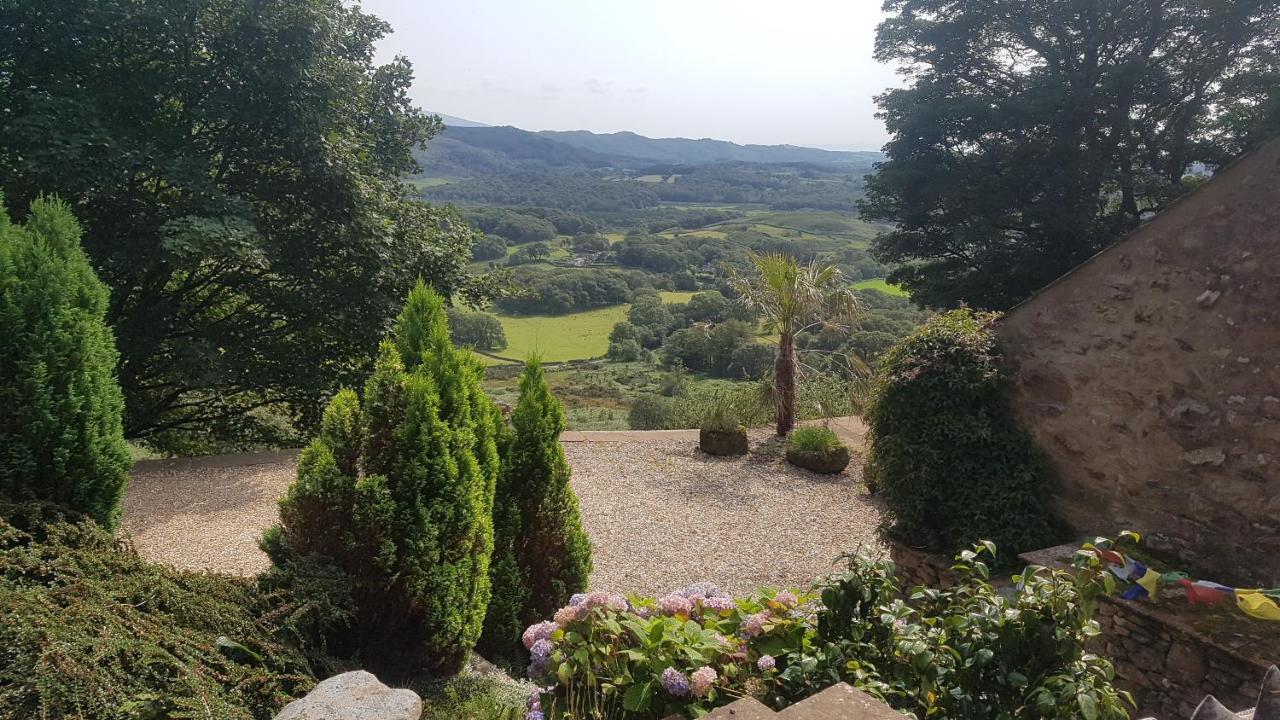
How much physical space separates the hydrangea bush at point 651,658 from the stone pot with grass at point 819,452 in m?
5.90

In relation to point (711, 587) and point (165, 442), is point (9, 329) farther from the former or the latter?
point (165, 442)

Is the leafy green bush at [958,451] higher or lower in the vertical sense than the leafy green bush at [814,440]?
higher

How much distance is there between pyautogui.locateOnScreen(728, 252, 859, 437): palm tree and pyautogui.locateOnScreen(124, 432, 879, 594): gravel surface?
3.94 ft

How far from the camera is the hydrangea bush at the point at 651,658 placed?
2506mm

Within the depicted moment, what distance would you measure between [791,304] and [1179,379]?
5.43 metres

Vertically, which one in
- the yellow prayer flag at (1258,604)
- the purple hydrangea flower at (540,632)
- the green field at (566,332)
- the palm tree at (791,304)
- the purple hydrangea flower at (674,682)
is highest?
the palm tree at (791,304)

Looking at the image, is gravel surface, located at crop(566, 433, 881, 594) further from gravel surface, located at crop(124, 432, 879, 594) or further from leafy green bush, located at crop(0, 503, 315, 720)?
leafy green bush, located at crop(0, 503, 315, 720)

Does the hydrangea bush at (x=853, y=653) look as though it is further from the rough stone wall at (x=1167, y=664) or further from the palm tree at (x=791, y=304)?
the palm tree at (x=791, y=304)

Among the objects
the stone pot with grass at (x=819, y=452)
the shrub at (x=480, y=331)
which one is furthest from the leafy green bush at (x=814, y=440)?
the shrub at (x=480, y=331)

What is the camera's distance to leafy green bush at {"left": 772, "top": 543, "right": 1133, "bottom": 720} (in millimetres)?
2227

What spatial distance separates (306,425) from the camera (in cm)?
928

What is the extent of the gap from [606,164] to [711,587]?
416ft

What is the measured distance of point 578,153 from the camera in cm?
12644

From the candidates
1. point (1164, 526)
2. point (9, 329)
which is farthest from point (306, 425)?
point (1164, 526)
